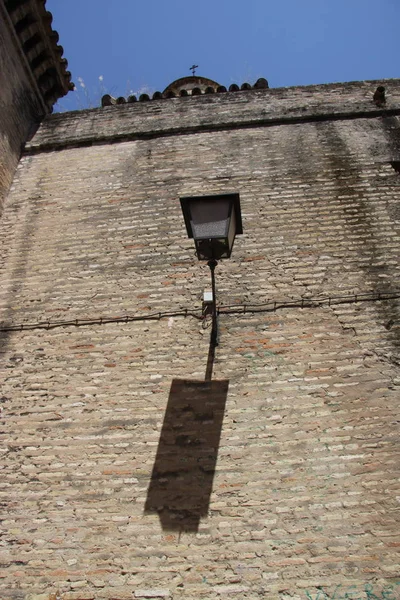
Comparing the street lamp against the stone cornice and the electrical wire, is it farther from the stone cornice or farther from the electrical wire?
the stone cornice

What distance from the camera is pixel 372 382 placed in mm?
3990

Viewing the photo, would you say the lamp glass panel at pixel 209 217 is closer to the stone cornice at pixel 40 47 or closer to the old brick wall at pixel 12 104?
the old brick wall at pixel 12 104

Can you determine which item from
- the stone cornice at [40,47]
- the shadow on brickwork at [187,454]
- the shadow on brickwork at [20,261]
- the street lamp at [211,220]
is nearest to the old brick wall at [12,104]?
the stone cornice at [40,47]

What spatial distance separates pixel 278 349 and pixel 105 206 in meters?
2.86

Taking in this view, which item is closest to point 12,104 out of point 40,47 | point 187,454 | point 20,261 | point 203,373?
point 40,47

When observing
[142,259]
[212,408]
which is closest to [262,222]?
[142,259]

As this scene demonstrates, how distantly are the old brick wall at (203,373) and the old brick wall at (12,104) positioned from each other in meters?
0.24

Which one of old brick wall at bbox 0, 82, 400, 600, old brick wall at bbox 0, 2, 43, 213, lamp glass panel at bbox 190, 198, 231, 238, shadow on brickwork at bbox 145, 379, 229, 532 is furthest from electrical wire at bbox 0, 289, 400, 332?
old brick wall at bbox 0, 2, 43, 213

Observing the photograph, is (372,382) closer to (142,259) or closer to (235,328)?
(235,328)

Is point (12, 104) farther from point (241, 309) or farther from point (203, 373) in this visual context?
point (203, 373)

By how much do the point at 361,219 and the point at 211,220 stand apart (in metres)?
2.33

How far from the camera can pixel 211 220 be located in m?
3.60

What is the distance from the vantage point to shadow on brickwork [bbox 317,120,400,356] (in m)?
4.38

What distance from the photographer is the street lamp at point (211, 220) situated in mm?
3559
